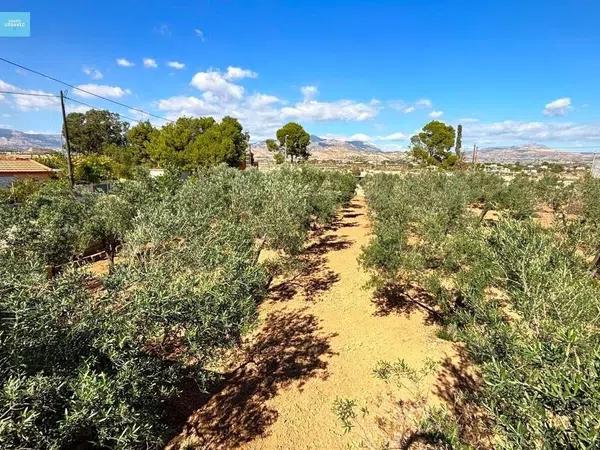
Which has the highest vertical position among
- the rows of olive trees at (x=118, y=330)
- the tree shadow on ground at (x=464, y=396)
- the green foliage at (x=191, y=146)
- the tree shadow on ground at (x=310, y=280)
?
the green foliage at (x=191, y=146)

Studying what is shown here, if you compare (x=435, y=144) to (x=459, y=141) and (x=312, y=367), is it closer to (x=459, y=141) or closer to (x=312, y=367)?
(x=459, y=141)

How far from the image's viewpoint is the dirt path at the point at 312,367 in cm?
980

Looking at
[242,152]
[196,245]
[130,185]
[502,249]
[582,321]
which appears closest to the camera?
[582,321]

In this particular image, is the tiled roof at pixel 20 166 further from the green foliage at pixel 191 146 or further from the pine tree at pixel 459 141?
the pine tree at pixel 459 141

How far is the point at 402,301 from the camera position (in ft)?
58.2

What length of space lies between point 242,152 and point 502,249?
193 feet

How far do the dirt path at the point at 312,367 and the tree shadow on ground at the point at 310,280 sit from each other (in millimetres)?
115

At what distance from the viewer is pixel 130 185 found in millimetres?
17641

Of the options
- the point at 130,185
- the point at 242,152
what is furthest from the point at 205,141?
the point at 130,185

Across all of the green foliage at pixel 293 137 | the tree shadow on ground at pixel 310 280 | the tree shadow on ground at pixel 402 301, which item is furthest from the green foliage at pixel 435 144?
the tree shadow on ground at pixel 402 301

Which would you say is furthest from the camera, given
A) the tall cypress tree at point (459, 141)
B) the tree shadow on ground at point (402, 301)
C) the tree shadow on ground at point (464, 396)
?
the tall cypress tree at point (459, 141)

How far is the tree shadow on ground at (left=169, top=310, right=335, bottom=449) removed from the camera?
9.80m

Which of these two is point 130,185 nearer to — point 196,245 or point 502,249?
point 196,245

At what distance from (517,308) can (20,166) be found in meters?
50.0
